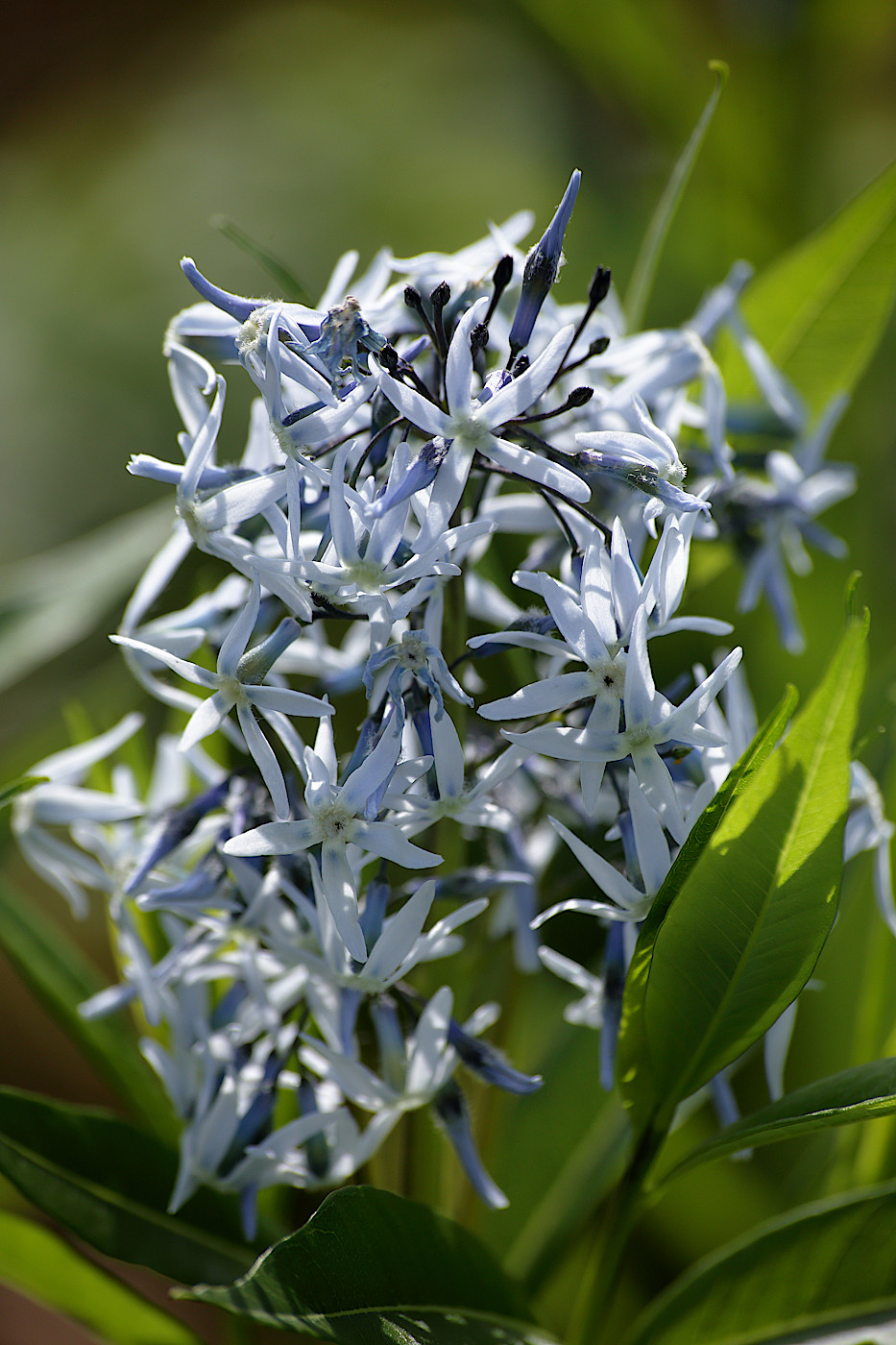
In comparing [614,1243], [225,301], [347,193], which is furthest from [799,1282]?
[347,193]

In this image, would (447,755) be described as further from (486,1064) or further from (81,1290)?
(81,1290)

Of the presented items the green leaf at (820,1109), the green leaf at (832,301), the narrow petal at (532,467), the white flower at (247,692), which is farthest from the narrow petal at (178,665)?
the green leaf at (832,301)

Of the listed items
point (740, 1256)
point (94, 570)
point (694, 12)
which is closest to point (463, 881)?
point (740, 1256)

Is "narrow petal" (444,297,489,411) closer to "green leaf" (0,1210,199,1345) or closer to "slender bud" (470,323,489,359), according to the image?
"slender bud" (470,323,489,359)

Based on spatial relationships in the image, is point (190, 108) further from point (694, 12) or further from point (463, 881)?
point (463, 881)

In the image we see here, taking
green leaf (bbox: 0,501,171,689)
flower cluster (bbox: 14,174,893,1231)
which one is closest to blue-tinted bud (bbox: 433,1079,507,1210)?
flower cluster (bbox: 14,174,893,1231)

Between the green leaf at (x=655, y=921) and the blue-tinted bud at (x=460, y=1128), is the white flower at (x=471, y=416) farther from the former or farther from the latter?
the blue-tinted bud at (x=460, y=1128)
